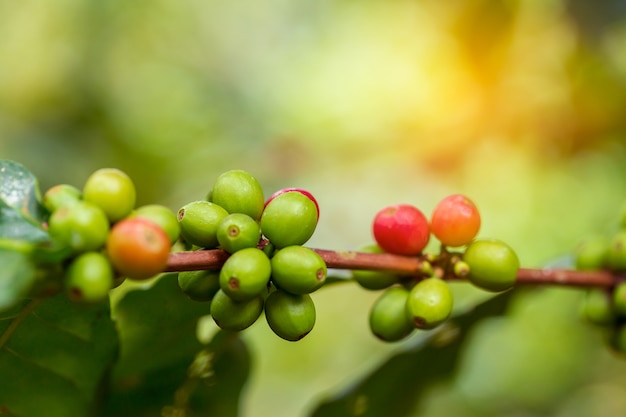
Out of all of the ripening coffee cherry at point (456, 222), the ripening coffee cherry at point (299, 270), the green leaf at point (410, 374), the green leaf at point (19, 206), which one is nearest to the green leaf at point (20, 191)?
the green leaf at point (19, 206)

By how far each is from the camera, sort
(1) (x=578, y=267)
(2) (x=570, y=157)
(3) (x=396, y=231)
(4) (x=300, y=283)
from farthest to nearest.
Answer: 1. (2) (x=570, y=157)
2. (1) (x=578, y=267)
3. (3) (x=396, y=231)
4. (4) (x=300, y=283)

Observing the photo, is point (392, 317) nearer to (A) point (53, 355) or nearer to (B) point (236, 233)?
(B) point (236, 233)

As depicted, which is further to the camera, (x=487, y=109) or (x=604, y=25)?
(x=487, y=109)

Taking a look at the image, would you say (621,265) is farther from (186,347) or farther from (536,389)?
(536,389)

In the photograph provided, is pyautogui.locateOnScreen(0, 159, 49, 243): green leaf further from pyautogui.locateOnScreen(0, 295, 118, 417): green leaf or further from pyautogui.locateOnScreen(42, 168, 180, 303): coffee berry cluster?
pyautogui.locateOnScreen(0, 295, 118, 417): green leaf

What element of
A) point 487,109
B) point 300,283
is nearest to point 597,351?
point 487,109

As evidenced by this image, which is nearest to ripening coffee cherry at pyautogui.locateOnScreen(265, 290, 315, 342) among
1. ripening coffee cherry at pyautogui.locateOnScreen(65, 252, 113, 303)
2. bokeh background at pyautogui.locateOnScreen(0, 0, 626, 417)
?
ripening coffee cherry at pyautogui.locateOnScreen(65, 252, 113, 303)
